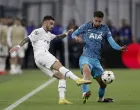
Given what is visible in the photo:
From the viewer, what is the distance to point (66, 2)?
3216 cm

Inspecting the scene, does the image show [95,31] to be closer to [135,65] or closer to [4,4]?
[135,65]

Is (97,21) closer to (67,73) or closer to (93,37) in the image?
(93,37)

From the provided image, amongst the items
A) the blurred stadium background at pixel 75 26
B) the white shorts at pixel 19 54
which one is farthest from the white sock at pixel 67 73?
the white shorts at pixel 19 54

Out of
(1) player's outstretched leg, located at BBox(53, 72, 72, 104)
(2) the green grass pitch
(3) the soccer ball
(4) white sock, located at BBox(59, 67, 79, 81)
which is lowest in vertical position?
(2) the green grass pitch

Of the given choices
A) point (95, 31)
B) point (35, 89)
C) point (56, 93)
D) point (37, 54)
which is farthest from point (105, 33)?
point (35, 89)

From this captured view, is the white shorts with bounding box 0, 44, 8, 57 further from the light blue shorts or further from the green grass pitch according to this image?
the light blue shorts

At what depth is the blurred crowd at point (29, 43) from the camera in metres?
24.2

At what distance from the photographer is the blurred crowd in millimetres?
24188

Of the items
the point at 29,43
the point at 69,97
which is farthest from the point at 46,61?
the point at 29,43

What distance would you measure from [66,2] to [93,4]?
1598 millimetres

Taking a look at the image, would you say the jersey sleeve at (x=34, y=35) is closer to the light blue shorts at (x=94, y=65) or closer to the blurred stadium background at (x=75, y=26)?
the light blue shorts at (x=94, y=65)

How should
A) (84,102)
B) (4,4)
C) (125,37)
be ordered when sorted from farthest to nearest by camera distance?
1. (4,4)
2. (125,37)
3. (84,102)

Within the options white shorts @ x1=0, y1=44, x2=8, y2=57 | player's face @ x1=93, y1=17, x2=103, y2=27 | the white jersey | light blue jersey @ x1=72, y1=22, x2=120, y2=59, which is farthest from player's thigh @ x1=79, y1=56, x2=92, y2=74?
white shorts @ x1=0, y1=44, x2=8, y2=57

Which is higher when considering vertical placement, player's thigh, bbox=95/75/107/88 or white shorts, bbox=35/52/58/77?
white shorts, bbox=35/52/58/77
